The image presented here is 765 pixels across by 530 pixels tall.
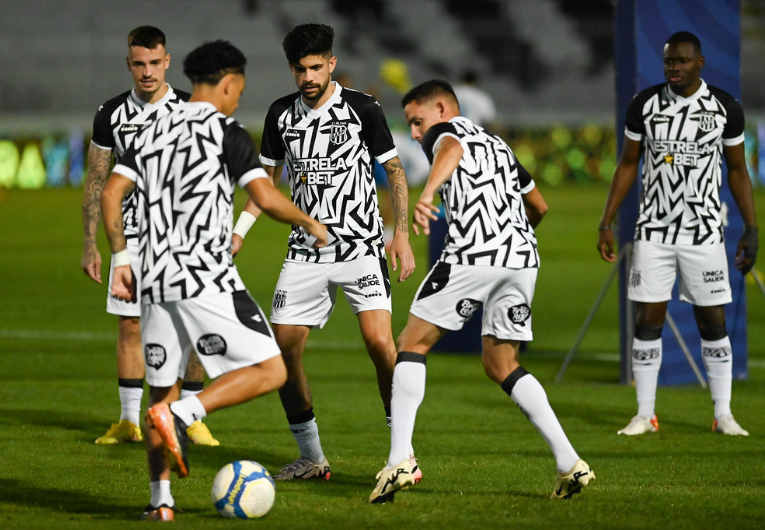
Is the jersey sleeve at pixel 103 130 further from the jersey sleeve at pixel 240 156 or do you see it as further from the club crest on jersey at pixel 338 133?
the jersey sleeve at pixel 240 156

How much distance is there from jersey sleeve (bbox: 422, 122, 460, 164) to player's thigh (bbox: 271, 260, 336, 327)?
84 cm

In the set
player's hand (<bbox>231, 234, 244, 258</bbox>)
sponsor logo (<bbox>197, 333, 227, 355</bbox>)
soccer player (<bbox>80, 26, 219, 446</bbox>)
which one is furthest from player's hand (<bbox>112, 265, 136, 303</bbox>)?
soccer player (<bbox>80, 26, 219, 446</bbox>)

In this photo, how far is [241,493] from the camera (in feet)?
15.0

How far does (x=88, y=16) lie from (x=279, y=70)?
278 inches

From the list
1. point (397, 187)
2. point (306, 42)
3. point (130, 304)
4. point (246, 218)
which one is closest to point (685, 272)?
point (397, 187)

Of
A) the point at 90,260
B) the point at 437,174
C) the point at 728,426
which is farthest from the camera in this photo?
the point at 728,426

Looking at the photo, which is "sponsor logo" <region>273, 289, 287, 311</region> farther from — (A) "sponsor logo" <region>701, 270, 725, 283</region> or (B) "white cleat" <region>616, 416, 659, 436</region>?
(A) "sponsor logo" <region>701, 270, 725, 283</region>

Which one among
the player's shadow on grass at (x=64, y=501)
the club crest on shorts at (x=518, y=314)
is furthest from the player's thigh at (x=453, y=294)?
the player's shadow on grass at (x=64, y=501)

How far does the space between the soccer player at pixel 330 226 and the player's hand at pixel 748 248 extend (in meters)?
2.68

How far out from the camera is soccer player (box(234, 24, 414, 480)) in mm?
5508

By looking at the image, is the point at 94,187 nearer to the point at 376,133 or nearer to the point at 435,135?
the point at 376,133

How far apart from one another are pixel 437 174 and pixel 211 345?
1.24m

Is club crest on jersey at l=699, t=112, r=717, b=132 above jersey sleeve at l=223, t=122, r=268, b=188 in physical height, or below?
above

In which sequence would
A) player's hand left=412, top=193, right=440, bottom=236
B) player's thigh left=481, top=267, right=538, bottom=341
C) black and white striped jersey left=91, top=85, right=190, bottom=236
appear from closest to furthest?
1. player's hand left=412, top=193, right=440, bottom=236
2. player's thigh left=481, top=267, right=538, bottom=341
3. black and white striped jersey left=91, top=85, right=190, bottom=236
